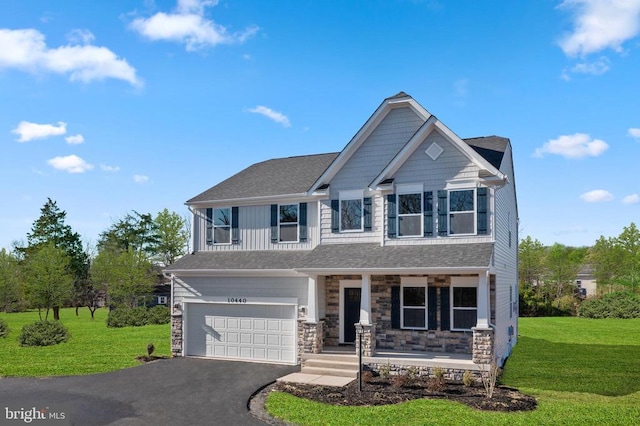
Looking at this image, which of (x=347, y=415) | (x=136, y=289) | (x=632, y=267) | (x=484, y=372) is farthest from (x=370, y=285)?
(x=632, y=267)

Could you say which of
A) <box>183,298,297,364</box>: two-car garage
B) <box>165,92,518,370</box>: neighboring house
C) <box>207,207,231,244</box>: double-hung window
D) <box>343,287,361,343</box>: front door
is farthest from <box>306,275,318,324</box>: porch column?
<box>207,207,231,244</box>: double-hung window

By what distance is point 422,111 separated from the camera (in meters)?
18.4

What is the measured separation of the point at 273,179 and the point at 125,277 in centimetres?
2338

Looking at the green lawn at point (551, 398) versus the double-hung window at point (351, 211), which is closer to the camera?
the green lawn at point (551, 398)

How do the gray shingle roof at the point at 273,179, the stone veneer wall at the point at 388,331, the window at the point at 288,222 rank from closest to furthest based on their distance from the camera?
1. the stone veneer wall at the point at 388,331
2. the window at the point at 288,222
3. the gray shingle roof at the point at 273,179

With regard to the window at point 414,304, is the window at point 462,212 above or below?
above

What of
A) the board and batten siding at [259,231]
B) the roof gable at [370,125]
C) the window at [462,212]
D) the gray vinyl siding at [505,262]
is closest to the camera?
the window at [462,212]

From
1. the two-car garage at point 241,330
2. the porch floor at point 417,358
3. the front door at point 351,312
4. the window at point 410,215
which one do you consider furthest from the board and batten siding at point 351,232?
the porch floor at point 417,358

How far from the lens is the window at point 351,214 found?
1928 cm

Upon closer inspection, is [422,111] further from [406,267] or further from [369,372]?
[369,372]

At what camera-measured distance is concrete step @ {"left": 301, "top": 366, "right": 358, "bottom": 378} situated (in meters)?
16.6

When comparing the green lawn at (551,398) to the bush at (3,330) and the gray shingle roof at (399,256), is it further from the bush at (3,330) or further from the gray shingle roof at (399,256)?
the bush at (3,330)

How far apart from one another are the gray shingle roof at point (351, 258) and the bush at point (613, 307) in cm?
2576

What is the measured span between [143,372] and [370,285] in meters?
8.12
